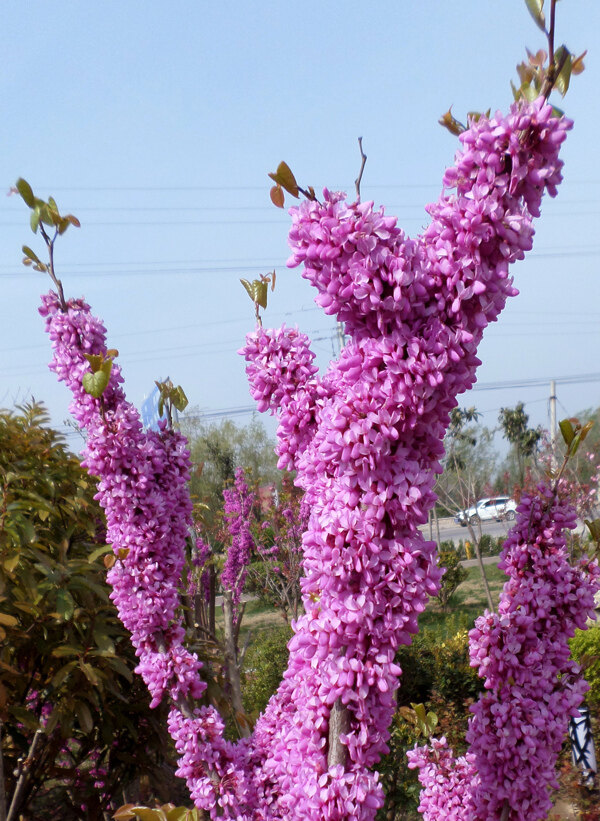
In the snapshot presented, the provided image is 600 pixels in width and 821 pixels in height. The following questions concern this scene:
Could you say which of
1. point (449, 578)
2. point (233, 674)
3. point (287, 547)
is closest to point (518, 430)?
point (449, 578)

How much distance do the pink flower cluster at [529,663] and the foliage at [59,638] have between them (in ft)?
4.96

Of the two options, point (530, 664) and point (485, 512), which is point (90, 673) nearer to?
point (530, 664)

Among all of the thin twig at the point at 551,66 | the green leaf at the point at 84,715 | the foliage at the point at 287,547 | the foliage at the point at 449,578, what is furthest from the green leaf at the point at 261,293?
the foliage at the point at 449,578

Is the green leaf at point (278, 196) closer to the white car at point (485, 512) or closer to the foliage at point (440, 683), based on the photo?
the white car at point (485, 512)

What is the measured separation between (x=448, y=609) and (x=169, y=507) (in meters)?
11.3

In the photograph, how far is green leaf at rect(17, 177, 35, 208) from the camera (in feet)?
6.43

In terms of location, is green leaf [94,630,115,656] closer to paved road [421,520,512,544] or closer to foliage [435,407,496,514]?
foliage [435,407,496,514]

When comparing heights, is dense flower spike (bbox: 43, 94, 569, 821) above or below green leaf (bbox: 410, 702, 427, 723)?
above

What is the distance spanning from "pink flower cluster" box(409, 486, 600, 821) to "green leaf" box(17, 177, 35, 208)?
1736mm

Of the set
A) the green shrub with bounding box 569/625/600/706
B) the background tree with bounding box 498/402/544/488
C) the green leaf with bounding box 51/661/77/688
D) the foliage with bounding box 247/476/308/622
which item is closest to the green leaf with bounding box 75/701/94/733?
the green leaf with bounding box 51/661/77/688

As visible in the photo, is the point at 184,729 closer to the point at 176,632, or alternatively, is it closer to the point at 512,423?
the point at 176,632

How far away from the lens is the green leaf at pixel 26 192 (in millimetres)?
1960

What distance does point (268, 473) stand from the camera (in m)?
Result: 26.9

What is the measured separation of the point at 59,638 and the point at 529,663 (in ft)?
6.98
